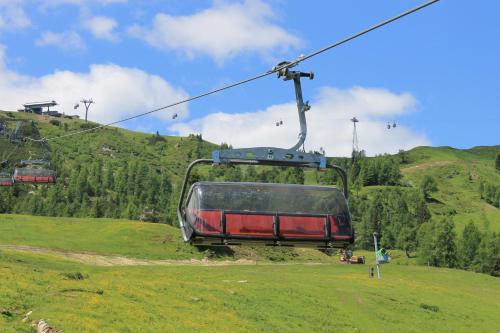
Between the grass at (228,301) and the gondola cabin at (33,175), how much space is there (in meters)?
7.88

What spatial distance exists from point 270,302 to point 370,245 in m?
152

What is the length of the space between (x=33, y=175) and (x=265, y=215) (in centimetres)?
4516

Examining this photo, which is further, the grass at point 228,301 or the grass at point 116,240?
the grass at point 116,240

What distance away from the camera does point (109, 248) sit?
82.1 m

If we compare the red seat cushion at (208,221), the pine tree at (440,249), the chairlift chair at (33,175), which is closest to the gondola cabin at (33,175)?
the chairlift chair at (33,175)

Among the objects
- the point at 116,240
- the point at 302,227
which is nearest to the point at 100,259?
the point at 116,240

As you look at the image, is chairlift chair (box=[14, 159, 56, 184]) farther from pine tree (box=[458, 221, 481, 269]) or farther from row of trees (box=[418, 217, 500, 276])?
pine tree (box=[458, 221, 481, 269])

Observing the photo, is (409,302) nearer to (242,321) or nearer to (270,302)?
(270,302)

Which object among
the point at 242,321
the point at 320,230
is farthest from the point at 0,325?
the point at 320,230

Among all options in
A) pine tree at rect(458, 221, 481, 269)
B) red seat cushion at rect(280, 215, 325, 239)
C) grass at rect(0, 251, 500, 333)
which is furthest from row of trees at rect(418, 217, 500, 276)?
red seat cushion at rect(280, 215, 325, 239)

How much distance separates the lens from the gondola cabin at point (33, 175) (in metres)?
58.9

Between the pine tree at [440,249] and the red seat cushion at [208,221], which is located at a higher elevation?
the red seat cushion at [208,221]

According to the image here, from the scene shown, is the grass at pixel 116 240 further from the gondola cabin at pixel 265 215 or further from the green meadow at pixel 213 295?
the gondola cabin at pixel 265 215

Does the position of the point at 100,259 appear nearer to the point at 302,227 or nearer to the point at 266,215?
the point at 266,215
